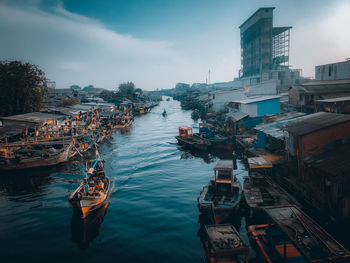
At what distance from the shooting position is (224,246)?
26.1 feet

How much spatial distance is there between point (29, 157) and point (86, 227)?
14.7 metres

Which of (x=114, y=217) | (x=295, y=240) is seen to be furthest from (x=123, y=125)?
(x=295, y=240)

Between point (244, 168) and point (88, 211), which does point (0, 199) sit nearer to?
point (88, 211)

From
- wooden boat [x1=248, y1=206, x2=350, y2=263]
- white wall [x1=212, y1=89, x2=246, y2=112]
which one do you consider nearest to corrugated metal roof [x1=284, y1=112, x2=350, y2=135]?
wooden boat [x1=248, y1=206, x2=350, y2=263]

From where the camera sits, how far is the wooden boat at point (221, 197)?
1181 cm

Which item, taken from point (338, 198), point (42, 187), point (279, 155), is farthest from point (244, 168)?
point (42, 187)

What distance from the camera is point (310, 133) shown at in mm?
13414

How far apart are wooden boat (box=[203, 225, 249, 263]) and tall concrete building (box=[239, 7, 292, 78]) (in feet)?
192

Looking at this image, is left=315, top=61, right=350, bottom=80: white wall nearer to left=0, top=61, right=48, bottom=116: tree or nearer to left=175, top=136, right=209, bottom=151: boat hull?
left=175, top=136, right=209, bottom=151: boat hull

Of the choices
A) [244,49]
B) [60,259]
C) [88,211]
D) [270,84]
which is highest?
[244,49]

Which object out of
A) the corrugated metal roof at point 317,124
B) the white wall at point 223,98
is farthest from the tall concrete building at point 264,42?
the corrugated metal roof at point 317,124

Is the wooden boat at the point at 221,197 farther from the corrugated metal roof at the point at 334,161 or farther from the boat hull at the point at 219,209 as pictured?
the corrugated metal roof at the point at 334,161

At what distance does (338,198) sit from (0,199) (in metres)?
23.3

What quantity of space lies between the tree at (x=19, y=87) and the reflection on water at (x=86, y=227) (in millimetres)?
25789
